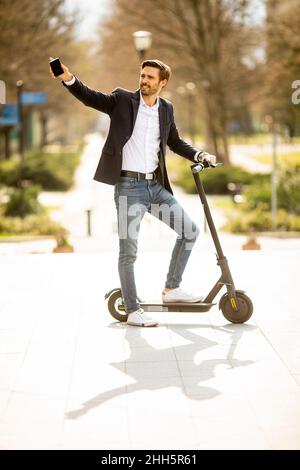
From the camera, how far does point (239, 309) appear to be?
272 inches

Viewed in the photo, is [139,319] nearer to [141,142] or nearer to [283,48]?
[141,142]

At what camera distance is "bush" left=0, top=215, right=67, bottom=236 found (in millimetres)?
17625

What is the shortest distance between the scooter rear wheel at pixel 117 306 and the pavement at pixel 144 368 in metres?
0.07

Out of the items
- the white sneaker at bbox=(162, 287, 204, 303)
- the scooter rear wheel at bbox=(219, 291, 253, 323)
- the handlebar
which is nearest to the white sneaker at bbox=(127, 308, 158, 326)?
the white sneaker at bbox=(162, 287, 204, 303)

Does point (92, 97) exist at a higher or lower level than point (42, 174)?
higher

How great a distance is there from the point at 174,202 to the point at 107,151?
631 millimetres

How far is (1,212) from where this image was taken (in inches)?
850

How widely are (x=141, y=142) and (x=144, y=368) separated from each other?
178 cm

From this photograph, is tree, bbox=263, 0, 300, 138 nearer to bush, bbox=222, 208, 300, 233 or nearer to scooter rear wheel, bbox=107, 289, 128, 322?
bush, bbox=222, 208, 300, 233

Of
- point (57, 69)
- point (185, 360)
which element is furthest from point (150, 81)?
point (185, 360)

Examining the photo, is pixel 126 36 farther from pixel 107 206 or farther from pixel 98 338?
pixel 98 338

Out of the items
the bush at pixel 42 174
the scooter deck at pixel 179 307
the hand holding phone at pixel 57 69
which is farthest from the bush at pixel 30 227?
the bush at pixel 42 174

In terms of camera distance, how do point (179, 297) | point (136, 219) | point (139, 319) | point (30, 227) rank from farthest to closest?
point (30, 227) < point (179, 297) < point (139, 319) < point (136, 219)

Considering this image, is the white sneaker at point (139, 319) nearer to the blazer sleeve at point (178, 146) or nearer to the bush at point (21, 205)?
the blazer sleeve at point (178, 146)
